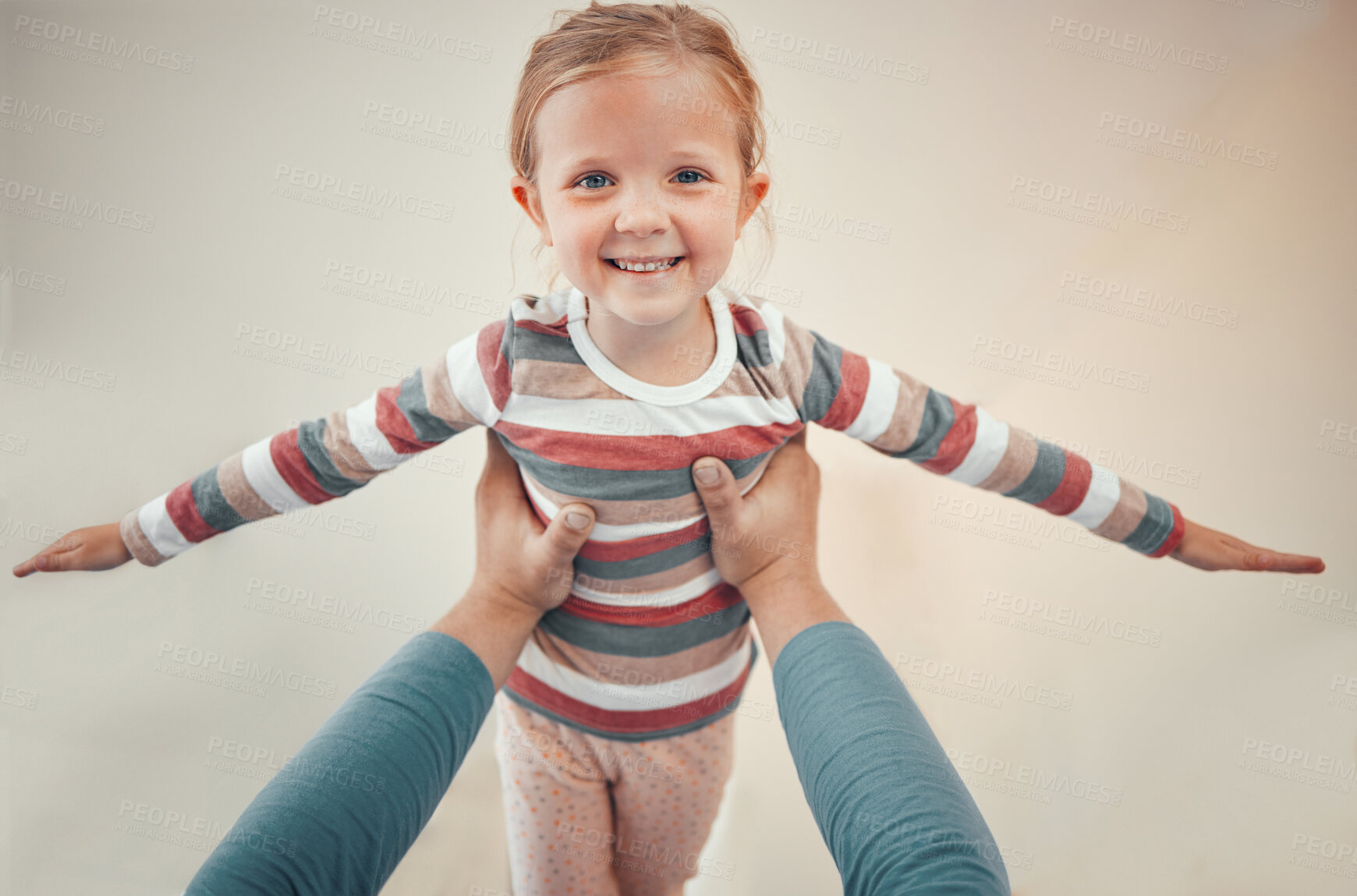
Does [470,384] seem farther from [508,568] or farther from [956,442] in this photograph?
[956,442]

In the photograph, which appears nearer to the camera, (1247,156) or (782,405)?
(782,405)

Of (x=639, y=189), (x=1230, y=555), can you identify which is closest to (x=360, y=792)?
(x=639, y=189)

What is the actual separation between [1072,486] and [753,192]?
0.34m

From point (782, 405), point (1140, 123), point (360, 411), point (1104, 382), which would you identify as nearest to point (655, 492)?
point (782, 405)

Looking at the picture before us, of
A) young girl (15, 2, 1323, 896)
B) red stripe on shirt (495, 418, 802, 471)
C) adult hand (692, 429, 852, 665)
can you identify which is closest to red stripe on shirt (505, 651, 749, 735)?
young girl (15, 2, 1323, 896)

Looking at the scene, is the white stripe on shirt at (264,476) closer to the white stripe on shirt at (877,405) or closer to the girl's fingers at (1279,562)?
the white stripe on shirt at (877,405)

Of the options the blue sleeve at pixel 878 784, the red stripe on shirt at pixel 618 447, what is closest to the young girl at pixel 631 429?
the red stripe on shirt at pixel 618 447

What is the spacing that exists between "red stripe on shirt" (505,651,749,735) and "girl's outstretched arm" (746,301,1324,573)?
0.28 m

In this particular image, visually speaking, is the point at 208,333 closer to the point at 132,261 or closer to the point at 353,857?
the point at 132,261

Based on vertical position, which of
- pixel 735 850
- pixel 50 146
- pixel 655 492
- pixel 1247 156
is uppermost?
pixel 1247 156

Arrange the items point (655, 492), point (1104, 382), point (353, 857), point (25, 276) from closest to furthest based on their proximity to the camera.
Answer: point (353, 857) → point (655, 492) → point (25, 276) → point (1104, 382)

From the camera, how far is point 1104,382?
92 centimetres

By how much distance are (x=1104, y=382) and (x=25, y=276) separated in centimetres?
123

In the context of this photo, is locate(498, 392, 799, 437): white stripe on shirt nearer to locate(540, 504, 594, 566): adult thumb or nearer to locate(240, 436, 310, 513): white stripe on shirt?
locate(540, 504, 594, 566): adult thumb
